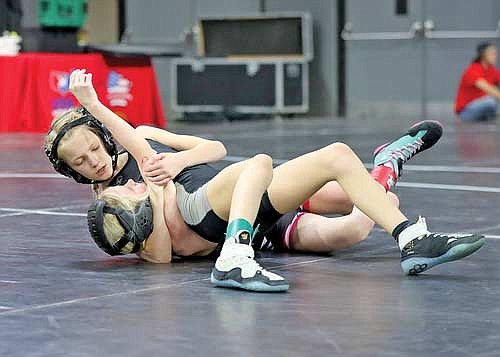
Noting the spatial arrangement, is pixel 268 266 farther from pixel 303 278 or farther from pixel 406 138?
pixel 406 138

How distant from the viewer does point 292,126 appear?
1353cm

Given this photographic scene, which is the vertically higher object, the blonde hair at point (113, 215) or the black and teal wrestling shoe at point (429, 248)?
the blonde hair at point (113, 215)

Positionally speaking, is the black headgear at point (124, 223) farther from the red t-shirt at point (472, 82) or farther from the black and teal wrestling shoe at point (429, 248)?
the red t-shirt at point (472, 82)

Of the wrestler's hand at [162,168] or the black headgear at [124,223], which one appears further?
the wrestler's hand at [162,168]

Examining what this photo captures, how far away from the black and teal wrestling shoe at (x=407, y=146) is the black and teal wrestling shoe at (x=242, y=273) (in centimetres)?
108

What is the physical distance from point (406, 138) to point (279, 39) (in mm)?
11335

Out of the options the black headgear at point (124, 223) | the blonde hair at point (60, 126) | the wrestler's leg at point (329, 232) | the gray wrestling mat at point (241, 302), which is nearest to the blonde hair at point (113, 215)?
the black headgear at point (124, 223)

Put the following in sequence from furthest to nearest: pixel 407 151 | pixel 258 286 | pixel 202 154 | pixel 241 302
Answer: pixel 407 151 → pixel 202 154 → pixel 258 286 → pixel 241 302

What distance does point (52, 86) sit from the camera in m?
11.9

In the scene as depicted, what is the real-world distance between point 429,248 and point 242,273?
0.64 meters

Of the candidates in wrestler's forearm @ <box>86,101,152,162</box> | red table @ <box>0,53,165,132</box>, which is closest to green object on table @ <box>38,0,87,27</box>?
red table @ <box>0,53,165,132</box>

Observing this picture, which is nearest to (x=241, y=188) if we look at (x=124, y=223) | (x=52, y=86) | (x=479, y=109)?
(x=124, y=223)

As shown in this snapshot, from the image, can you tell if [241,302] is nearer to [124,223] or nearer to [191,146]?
[124,223]

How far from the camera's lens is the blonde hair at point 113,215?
4.12 m
